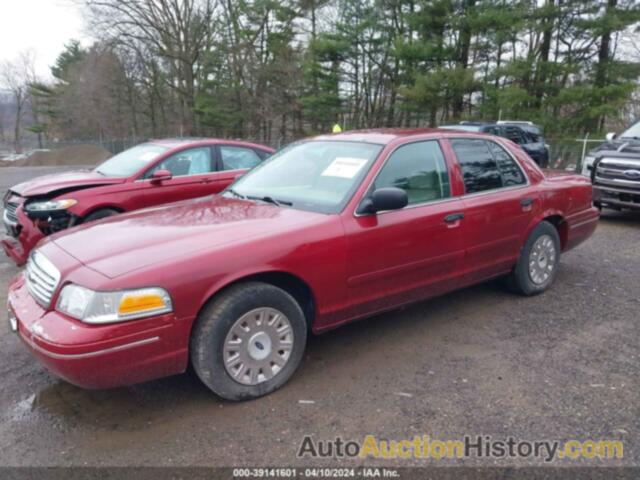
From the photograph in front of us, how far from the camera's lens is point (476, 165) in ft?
14.0

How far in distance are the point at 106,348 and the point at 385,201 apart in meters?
1.91

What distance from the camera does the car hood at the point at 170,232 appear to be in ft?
9.03

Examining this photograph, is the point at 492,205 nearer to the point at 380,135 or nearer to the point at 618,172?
the point at 380,135

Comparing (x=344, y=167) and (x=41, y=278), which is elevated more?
(x=344, y=167)

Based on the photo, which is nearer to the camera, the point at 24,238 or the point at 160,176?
the point at 24,238

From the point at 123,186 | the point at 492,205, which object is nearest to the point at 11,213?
the point at 123,186

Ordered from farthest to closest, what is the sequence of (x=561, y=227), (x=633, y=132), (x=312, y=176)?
1. (x=633, y=132)
2. (x=561, y=227)
3. (x=312, y=176)

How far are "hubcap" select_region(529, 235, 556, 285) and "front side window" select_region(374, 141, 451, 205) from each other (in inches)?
53.5

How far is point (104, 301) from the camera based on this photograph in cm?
253

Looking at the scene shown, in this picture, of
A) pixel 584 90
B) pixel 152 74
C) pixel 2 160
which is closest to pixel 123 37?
pixel 152 74

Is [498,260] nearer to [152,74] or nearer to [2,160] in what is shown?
[152,74]

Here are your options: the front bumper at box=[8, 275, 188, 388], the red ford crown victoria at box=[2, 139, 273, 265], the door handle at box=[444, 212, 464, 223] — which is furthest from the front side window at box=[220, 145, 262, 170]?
the front bumper at box=[8, 275, 188, 388]

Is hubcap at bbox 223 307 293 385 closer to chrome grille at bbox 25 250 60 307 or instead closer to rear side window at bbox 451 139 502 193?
chrome grille at bbox 25 250 60 307

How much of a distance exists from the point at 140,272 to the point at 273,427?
116cm
